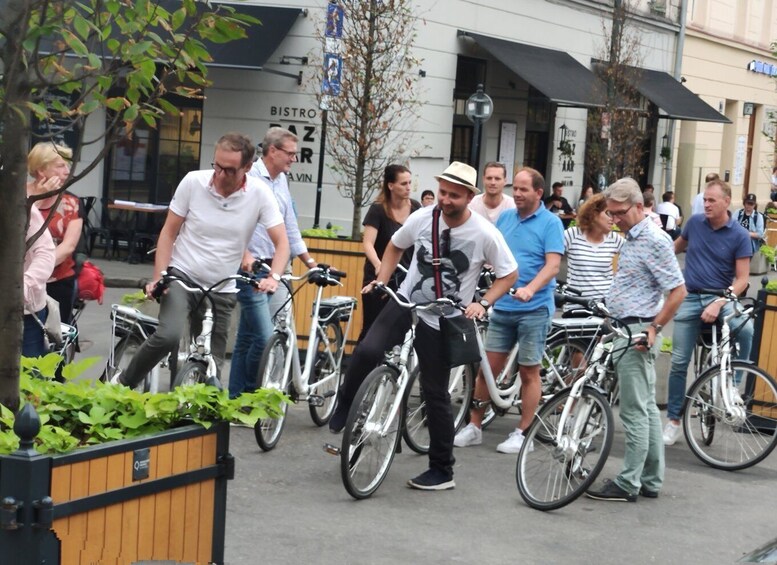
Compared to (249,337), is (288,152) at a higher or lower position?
higher

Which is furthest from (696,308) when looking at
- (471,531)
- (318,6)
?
(318,6)

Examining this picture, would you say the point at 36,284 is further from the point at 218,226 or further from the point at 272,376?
the point at 272,376

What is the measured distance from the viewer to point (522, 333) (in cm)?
855

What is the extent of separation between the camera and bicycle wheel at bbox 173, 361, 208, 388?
22.9 feet

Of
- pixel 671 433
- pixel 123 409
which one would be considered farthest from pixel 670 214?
pixel 123 409

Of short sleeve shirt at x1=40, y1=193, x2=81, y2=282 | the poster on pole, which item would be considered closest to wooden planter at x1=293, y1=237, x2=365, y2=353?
short sleeve shirt at x1=40, y1=193, x2=81, y2=282

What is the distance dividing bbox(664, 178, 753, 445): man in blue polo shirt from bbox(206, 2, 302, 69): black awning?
38.1 feet

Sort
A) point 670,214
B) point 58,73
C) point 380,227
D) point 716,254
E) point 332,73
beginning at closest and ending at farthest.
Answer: point 58,73
point 716,254
point 380,227
point 332,73
point 670,214

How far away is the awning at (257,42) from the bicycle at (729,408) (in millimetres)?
11959

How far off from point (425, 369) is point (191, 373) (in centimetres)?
127

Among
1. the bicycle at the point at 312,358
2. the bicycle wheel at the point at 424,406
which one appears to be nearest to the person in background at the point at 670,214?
the bicycle wheel at the point at 424,406

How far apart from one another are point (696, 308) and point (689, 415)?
819 millimetres

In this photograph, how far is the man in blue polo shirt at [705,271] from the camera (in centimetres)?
913

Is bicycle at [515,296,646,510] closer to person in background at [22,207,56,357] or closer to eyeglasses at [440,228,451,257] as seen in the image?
eyeglasses at [440,228,451,257]
